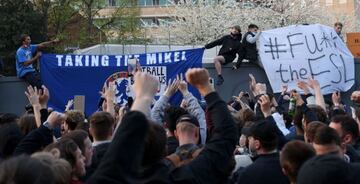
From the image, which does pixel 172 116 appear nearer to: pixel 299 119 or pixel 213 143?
pixel 299 119

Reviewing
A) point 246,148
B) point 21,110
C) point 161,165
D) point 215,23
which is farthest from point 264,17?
point 161,165

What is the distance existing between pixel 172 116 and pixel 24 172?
3616 mm

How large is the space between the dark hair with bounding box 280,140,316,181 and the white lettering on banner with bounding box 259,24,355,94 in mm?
11879

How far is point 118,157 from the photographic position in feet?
11.3

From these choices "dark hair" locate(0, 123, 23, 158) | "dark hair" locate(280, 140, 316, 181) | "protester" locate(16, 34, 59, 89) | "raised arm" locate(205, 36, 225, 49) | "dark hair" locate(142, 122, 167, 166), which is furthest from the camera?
"raised arm" locate(205, 36, 225, 49)

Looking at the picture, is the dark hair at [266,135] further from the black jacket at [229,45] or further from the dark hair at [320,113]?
the black jacket at [229,45]

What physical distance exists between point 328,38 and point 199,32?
1075 inches

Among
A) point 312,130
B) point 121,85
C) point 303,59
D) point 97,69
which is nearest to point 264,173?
point 312,130

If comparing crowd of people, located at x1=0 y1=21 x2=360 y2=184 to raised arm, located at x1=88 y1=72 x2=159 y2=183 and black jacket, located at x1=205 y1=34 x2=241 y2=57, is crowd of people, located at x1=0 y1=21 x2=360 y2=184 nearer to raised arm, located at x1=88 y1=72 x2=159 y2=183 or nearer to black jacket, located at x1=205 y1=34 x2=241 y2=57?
raised arm, located at x1=88 y1=72 x2=159 y2=183

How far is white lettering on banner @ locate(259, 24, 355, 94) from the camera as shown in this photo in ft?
55.4

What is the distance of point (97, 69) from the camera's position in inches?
631

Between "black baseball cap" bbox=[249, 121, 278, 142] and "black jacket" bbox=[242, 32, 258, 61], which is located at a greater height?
"black baseball cap" bbox=[249, 121, 278, 142]

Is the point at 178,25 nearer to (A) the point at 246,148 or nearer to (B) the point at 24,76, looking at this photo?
(B) the point at 24,76

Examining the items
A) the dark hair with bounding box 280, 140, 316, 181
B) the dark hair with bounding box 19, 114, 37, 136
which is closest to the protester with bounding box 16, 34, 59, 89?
the dark hair with bounding box 19, 114, 37, 136
